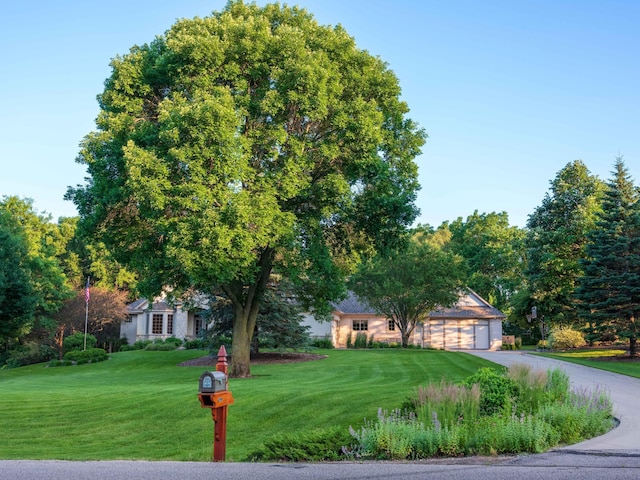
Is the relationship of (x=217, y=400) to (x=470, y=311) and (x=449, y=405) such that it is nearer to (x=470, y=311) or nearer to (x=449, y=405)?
(x=449, y=405)

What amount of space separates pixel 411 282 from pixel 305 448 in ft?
114

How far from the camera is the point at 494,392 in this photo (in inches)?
418

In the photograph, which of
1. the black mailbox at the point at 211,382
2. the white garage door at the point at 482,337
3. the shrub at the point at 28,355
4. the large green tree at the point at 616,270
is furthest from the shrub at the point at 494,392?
the white garage door at the point at 482,337

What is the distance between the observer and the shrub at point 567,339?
40.6 m

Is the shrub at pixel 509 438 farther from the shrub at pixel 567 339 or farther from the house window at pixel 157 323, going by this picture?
the house window at pixel 157 323

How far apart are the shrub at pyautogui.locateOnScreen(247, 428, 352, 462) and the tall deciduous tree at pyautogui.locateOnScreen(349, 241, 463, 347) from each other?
31.9 m

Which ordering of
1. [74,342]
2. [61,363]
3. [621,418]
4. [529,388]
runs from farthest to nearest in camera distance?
[74,342]
[61,363]
[621,418]
[529,388]

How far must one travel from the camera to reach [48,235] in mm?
58250

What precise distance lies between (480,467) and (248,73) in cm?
1635

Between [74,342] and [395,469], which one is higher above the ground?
[395,469]

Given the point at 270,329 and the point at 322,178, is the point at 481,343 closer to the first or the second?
the point at 270,329

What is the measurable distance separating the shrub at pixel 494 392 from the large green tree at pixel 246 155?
9.45 metres

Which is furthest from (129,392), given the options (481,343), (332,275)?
(481,343)

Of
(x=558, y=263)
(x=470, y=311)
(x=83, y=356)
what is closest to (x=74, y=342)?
(x=83, y=356)
